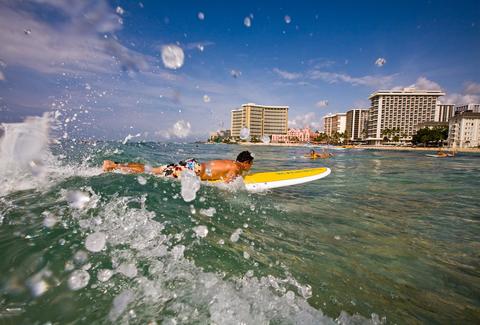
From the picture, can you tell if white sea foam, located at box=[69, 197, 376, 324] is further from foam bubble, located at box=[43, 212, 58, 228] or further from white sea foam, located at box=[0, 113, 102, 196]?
white sea foam, located at box=[0, 113, 102, 196]

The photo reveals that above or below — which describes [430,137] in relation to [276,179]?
above

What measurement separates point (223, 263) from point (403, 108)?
635ft

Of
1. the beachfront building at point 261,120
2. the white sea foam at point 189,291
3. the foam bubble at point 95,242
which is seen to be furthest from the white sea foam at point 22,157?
the beachfront building at point 261,120

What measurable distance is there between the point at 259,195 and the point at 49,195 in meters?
5.38

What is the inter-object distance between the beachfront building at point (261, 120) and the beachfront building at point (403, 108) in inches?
2325

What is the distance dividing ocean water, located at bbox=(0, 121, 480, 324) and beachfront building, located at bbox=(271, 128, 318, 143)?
164078 millimetres

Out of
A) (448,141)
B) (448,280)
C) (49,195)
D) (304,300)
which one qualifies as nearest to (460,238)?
(448,280)

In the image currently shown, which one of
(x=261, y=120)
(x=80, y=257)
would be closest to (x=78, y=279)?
(x=80, y=257)

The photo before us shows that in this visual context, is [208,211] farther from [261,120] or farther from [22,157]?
[261,120]

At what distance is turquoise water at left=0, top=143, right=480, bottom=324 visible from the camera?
2315mm

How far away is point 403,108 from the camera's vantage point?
6348 inches

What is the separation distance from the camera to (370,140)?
148 m

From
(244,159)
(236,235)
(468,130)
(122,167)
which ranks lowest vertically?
(236,235)

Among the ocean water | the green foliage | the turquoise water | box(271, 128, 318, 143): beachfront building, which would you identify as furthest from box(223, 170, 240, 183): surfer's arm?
box(271, 128, 318, 143): beachfront building
